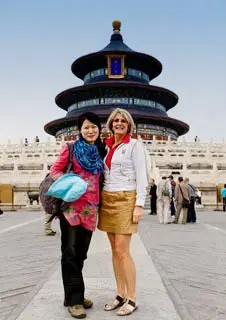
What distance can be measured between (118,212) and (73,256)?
563 millimetres

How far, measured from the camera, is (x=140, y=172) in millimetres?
4344

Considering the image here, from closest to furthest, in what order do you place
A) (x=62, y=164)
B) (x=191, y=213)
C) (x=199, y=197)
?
(x=62, y=164) < (x=191, y=213) < (x=199, y=197)

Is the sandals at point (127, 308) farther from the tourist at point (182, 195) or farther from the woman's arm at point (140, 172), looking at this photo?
the tourist at point (182, 195)

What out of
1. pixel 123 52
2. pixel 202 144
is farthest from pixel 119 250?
pixel 123 52

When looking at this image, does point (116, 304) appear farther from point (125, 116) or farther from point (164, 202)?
point (164, 202)

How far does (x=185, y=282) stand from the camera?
549 centimetres

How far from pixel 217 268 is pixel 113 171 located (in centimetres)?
294

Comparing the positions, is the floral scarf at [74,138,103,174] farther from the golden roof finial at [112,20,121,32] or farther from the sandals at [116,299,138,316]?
the golden roof finial at [112,20,121,32]

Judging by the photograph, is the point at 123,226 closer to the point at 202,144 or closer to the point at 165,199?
the point at 165,199

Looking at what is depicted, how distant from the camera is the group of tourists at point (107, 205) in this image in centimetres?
425

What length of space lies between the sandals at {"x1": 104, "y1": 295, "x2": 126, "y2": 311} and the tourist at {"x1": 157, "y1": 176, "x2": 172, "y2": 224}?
10953 mm

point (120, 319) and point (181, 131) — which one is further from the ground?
point (181, 131)

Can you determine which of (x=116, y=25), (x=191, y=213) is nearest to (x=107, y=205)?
(x=191, y=213)

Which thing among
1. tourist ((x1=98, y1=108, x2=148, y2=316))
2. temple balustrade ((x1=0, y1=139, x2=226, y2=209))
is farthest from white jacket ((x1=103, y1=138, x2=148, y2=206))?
temple balustrade ((x1=0, y1=139, x2=226, y2=209))
